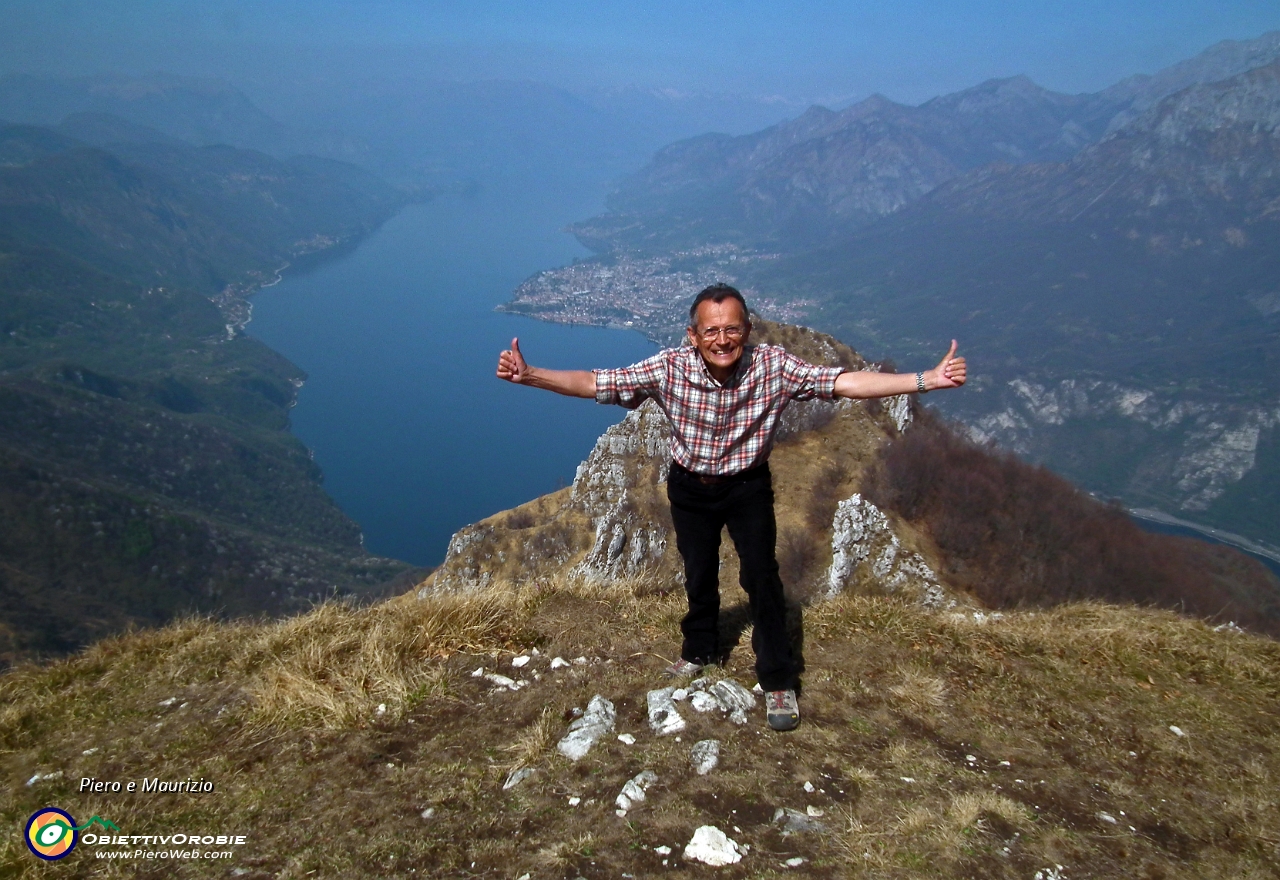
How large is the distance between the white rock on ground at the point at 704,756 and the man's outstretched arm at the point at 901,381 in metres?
2.26

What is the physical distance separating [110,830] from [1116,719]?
595 centimetres

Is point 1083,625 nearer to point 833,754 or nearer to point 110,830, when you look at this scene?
point 833,754

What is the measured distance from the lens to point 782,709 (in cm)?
449

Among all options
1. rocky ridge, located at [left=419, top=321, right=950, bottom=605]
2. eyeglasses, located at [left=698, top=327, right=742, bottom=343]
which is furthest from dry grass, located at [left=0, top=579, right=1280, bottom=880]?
rocky ridge, located at [left=419, top=321, right=950, bottom=605]

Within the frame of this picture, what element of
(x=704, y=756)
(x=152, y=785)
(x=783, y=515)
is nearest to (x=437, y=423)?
(x=783, y=515)

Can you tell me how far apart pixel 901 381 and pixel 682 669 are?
255 cm

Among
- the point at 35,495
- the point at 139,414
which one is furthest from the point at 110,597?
the point at 139,414

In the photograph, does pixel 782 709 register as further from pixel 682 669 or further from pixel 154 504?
pixel 154 504

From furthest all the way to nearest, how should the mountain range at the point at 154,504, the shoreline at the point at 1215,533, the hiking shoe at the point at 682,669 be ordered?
the shoreline at the point at 1215,533
the mountain range at the point at 154,504
the hiking shoe at the point at 682,669

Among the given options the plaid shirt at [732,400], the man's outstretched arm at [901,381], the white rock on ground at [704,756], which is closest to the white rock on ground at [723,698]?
the white rock on ground at [704,756]

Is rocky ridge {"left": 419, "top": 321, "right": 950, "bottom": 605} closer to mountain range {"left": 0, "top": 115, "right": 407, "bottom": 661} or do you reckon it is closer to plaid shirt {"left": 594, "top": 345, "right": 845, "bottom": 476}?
plaid shirt {"left": 594, "top": 345, "right": 845, "bottom": 476}

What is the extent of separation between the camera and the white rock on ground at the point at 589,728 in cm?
414

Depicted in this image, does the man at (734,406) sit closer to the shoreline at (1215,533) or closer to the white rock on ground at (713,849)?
the white rock on ground at (713,849)

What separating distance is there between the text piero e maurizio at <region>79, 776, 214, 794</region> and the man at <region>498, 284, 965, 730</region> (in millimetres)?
2806
